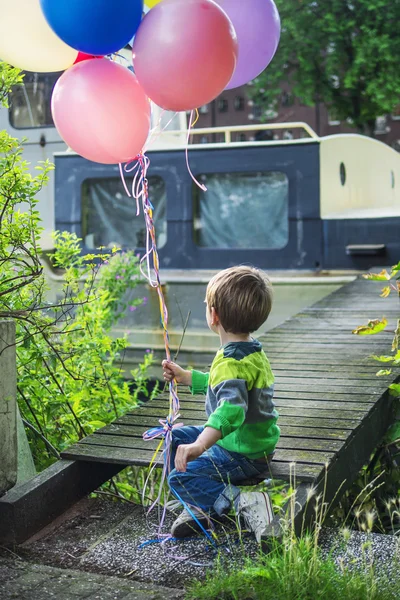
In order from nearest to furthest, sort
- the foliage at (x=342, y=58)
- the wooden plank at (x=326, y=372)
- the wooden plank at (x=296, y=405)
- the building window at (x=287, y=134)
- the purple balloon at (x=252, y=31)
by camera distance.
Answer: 1. the purple balloon at (x=252, y=31)
2. the wooden plank at (x=296, y=405)
3. the wooden plank at (x=326, y=372)
4. the foliage at (x=342, y=58)
5. the building window at (x=287, y=134)

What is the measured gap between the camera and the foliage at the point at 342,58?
786 inches

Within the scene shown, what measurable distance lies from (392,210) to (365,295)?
2027 mm

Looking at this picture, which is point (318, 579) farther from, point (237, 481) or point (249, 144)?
point (249, 144)

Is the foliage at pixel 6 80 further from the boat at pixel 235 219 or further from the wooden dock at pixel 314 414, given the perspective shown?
the boat at pixel 235 219

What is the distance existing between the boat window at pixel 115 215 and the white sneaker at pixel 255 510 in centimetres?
685

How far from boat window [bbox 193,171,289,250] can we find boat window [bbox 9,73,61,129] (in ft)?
9.05

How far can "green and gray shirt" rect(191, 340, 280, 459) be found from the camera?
2799mm

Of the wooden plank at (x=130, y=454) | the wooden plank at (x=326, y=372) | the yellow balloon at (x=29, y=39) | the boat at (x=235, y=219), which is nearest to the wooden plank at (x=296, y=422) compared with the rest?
the wooden plank at (x=130, y=454)

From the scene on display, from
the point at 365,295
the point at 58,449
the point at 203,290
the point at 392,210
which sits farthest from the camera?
the point at 392,210

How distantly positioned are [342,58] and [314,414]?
742 inches

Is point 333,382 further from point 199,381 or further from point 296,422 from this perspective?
point 199,381

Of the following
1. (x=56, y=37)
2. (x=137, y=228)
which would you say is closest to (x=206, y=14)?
(x=56, y=37)

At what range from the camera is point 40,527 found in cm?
309

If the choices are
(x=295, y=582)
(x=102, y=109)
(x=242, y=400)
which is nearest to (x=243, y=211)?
(x=102, y=109)
